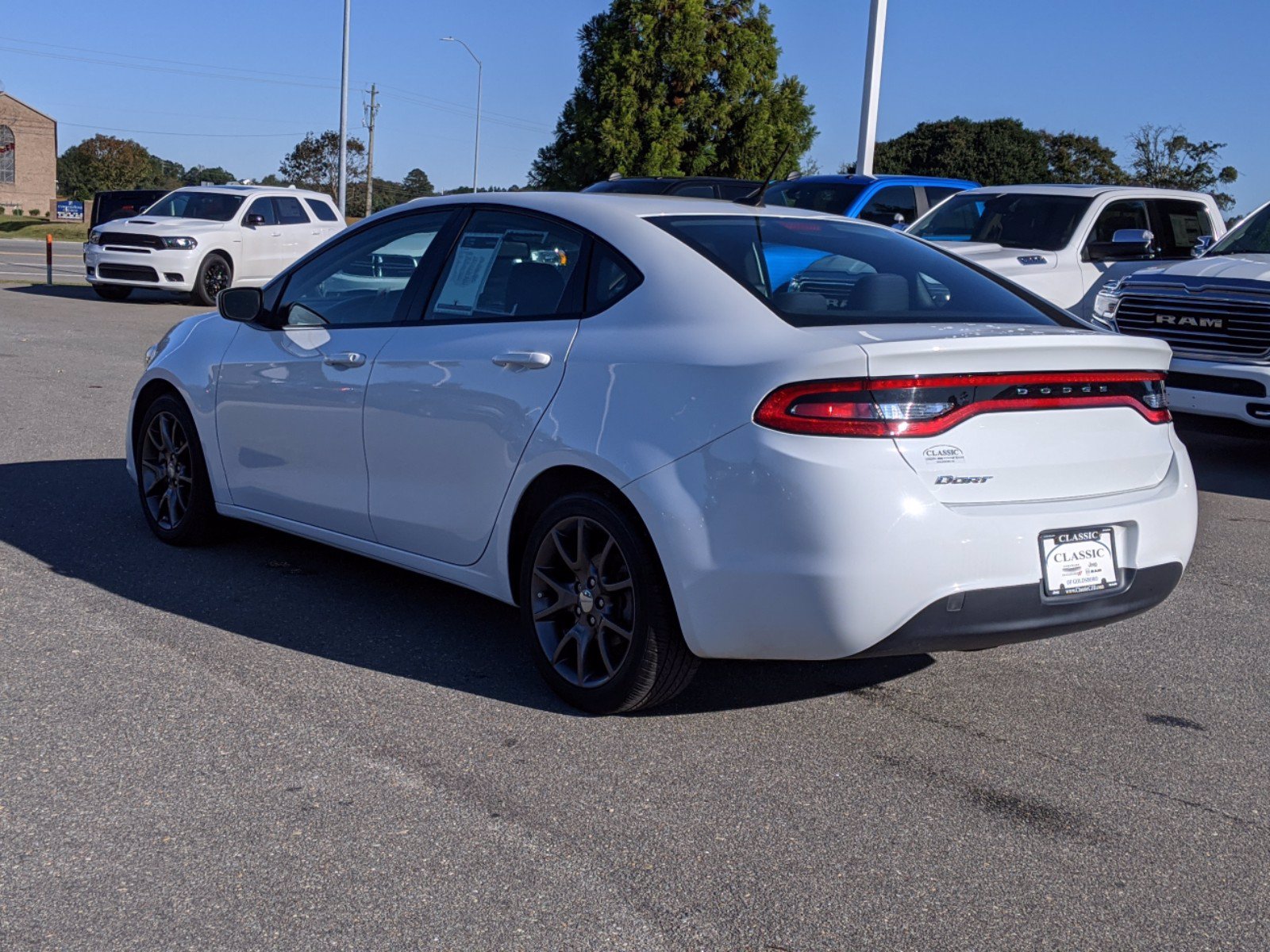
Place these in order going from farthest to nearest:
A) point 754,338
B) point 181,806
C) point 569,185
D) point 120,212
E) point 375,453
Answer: point 569,185
point 120,212
point 375,453
point 754,338
point 181,806

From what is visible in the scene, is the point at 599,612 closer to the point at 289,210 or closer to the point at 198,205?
the point at 198,205

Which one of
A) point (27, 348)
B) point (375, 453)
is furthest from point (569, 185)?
point (375, 453)

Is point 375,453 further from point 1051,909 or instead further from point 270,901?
point 1051,909

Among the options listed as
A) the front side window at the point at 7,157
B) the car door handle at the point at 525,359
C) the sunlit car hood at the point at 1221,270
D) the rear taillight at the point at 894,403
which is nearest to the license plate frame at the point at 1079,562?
the rear taillight at the point at 894,403

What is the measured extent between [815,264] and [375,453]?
1.71 meters

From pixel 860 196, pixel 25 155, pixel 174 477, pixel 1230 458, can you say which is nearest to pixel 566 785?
pixel 174 477

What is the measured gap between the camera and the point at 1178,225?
1255 cm

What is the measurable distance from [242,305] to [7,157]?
317ft

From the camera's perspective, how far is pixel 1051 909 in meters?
3.17

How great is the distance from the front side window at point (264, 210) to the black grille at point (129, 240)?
1.57 meters

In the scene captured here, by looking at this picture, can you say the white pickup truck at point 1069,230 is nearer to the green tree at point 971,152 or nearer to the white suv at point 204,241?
the white suv at point 204,241

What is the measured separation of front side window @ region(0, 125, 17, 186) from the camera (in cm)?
9112

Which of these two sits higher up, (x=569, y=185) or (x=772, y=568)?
(x=569, y=185)

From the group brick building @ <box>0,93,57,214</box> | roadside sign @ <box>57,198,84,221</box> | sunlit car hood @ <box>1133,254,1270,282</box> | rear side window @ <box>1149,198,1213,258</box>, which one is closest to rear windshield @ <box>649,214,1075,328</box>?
sunlit car hood @ <box>1133,254,1270,282</box>
